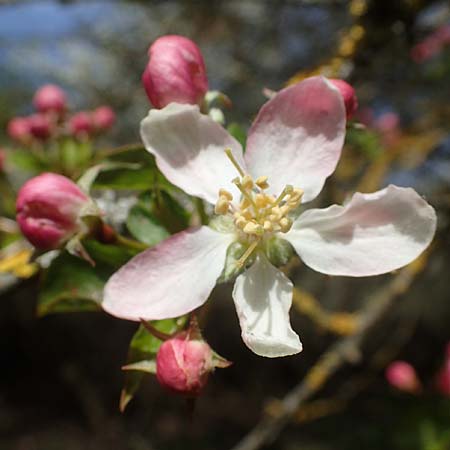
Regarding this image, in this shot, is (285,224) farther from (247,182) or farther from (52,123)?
(52,123)

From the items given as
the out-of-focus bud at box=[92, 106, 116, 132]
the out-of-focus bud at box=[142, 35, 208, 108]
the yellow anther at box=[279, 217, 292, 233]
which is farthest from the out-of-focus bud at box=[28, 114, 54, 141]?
the yellow anther at box=[279, 217, 292, 233]

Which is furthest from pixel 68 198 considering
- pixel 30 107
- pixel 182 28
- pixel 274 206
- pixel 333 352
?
pixel 30 107

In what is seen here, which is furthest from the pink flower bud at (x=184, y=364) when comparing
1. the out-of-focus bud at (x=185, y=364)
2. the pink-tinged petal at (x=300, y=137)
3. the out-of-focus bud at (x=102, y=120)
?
the out-of-focus bud at (x=102, y=120)

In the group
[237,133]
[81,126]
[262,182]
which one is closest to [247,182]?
[262,182]

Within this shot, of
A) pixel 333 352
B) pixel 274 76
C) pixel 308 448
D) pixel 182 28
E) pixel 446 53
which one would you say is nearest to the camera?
pixel 333 352

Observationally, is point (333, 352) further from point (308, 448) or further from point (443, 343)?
point (443, 343)

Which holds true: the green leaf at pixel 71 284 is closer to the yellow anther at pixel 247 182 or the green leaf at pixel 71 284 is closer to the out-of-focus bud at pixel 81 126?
the yellow anther at pixel 247 182
